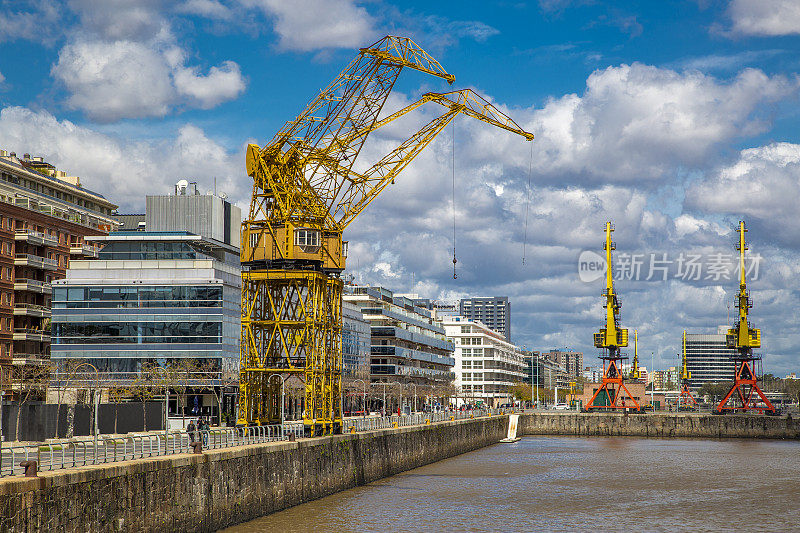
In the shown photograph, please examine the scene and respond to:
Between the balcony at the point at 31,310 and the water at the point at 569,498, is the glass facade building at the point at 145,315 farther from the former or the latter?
the water at the point at 569,498

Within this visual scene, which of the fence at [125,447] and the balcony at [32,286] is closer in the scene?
the fence at [125,447]

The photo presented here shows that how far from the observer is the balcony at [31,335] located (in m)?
96.1

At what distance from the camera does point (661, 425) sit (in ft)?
431

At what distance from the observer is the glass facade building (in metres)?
89.9

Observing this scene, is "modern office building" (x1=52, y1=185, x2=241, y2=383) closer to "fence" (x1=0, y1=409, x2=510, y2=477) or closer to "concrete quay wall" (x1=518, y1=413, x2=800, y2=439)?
"fence" (x1=0, y1=409, x2=510, y2=477)

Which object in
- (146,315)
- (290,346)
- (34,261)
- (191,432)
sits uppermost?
(34,261)

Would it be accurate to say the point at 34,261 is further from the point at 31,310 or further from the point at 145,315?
the point at 145,315

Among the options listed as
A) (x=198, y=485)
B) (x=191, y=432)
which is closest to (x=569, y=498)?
(x=191, y=432)

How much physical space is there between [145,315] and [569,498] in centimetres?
5084

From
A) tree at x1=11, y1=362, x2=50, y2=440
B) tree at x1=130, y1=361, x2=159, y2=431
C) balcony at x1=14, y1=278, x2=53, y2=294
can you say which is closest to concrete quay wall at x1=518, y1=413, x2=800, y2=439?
tree at x1=130, y1=361, x2=159, y2=431

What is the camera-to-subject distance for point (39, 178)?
360ft

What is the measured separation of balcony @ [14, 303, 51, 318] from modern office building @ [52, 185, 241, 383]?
20.2 feet

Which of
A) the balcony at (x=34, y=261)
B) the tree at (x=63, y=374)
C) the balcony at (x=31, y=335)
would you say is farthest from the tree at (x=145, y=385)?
the balcony at (x=34, y=261)

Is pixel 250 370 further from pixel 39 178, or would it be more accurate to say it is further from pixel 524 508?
pixel 39 178
